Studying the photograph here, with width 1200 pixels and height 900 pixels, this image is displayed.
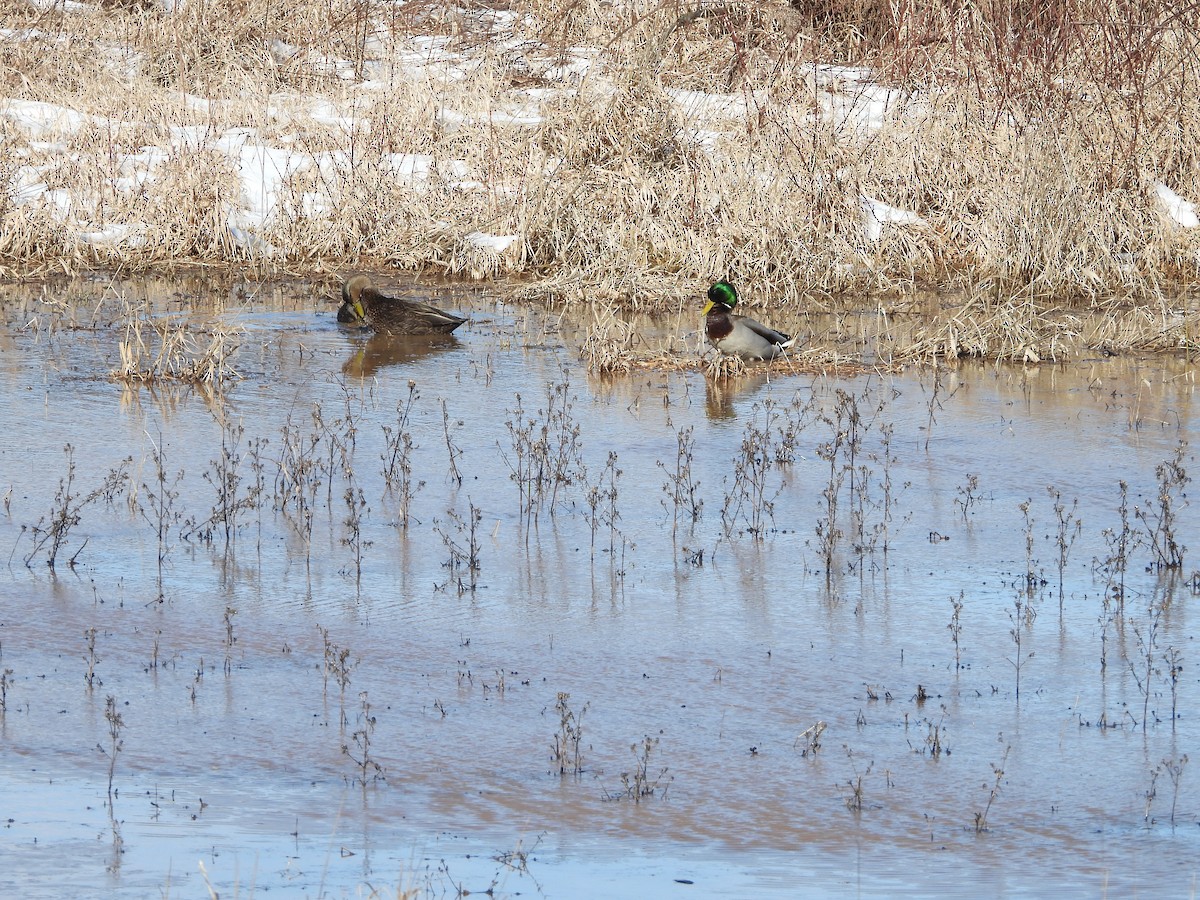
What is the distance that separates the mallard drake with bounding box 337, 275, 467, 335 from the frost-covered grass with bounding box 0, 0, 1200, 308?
1485 millimetres

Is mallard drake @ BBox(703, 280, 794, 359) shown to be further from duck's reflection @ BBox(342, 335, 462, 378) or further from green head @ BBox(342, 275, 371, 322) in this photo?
green head @ BBox(342, 275, 371, 322)

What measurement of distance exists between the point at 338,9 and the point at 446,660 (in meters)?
16.8

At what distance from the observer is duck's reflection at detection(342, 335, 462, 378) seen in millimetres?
11192

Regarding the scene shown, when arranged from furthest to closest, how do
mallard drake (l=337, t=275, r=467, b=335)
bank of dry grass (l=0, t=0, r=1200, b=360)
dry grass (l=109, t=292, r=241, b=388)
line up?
bank of dry grass (l=0, t=0, r=1200, b=360)
mallard drake (l=337, t=275, r=467, b=335)
dry grass (l=109, t=292, r=241, b=388)

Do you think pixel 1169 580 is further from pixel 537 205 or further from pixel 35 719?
pixel 537 205

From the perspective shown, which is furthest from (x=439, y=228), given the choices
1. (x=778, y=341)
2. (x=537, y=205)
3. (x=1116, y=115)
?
(x=1116, y=115)

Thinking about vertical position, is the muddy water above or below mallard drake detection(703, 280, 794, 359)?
below

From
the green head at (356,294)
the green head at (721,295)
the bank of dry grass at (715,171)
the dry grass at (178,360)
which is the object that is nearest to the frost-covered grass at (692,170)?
the bank of dry grass at (715,171)

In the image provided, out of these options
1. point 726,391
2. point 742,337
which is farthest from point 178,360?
point 742,337

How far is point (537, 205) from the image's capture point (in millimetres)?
14250

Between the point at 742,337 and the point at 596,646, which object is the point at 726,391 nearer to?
the point at 742,337

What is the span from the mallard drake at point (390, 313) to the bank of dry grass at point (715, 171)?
1.44 metres

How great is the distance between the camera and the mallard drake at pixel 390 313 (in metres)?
12.2

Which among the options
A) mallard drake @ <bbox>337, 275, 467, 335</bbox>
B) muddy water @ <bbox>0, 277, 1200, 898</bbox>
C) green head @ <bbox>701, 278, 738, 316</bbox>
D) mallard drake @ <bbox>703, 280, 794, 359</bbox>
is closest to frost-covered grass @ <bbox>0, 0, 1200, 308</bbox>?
green head @ <bbox>701, 278, 738, 316</bbox>
